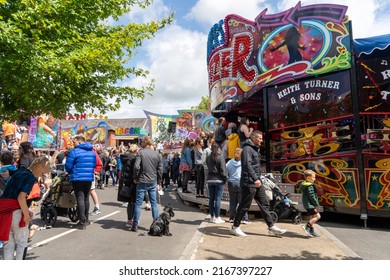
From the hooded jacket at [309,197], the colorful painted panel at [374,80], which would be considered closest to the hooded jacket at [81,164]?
the hooded jacket at [309,197]

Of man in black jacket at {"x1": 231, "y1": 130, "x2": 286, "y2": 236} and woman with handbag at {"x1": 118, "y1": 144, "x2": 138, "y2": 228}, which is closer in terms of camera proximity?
man in black jacket at {"x1": 231, "y1": 130, "x2": 286, "y2": 236}

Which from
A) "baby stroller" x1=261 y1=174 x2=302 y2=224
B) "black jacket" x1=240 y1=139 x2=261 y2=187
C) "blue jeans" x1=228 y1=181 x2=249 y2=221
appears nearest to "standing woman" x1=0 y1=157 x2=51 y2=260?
"black jacket" x1=240 y1=139 x2=261 y2=187

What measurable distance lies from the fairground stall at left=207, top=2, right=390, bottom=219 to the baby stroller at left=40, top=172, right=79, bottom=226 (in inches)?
209

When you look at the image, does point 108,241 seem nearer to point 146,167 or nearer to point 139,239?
point 139,239

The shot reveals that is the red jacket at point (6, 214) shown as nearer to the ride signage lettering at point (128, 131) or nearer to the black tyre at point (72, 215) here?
the black tyre at point (72, 215)

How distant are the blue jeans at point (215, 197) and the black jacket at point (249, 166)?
3.77ft

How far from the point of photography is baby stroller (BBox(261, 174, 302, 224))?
725 centimetres

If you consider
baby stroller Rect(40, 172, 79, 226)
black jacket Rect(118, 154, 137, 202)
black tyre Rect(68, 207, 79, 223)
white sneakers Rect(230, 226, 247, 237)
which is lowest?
white sneakers Rect(230, 226, 247, 237)

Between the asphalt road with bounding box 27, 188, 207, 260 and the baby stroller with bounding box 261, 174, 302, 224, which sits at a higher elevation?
the baby stroller with bounding box 261, 174, 302, 224

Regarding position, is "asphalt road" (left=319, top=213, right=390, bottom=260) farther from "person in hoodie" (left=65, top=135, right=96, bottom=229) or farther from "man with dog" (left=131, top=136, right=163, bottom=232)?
"person in hoodie" (left=65, top=135, right=96, bottom=229)

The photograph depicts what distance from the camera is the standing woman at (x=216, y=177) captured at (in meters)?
6.96

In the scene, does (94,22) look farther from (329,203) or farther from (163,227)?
(329,203)

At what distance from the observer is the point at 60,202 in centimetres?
682

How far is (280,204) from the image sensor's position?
7.34 meters
